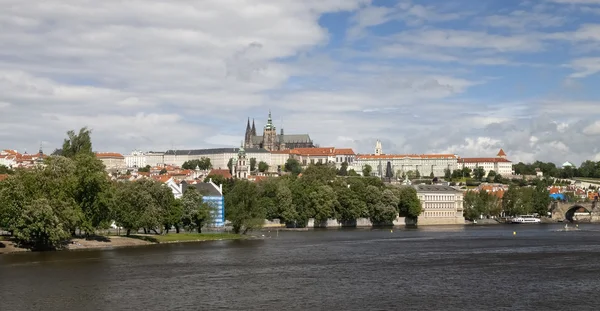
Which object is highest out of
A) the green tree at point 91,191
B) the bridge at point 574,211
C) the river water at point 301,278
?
the green tree at point 91,191

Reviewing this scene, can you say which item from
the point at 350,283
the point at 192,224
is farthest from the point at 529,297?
the point at 192,224

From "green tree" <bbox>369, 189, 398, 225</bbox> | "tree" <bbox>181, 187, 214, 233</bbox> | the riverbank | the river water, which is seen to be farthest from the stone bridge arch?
"tree" <bbox>181, 187, 214, 233</bbox>

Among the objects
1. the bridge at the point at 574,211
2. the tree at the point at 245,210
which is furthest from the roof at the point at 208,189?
the bridge at the point at 574,211

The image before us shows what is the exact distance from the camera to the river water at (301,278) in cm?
4459

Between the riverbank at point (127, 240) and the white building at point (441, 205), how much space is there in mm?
77820

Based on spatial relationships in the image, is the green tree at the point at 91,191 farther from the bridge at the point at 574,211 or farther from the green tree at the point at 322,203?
the bridge at the point at 574,211

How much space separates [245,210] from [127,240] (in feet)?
67.9

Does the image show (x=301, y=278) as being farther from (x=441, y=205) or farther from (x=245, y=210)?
(x=441, y=205)

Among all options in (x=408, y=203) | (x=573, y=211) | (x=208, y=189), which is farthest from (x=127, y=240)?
(x=573, y=211)

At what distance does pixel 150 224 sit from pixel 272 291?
3988 cm

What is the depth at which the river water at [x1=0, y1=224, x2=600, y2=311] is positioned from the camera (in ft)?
146

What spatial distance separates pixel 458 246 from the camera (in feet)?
295

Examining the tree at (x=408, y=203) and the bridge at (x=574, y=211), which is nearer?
the tree at (x=408, y=203)

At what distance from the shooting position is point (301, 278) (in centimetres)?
5594
